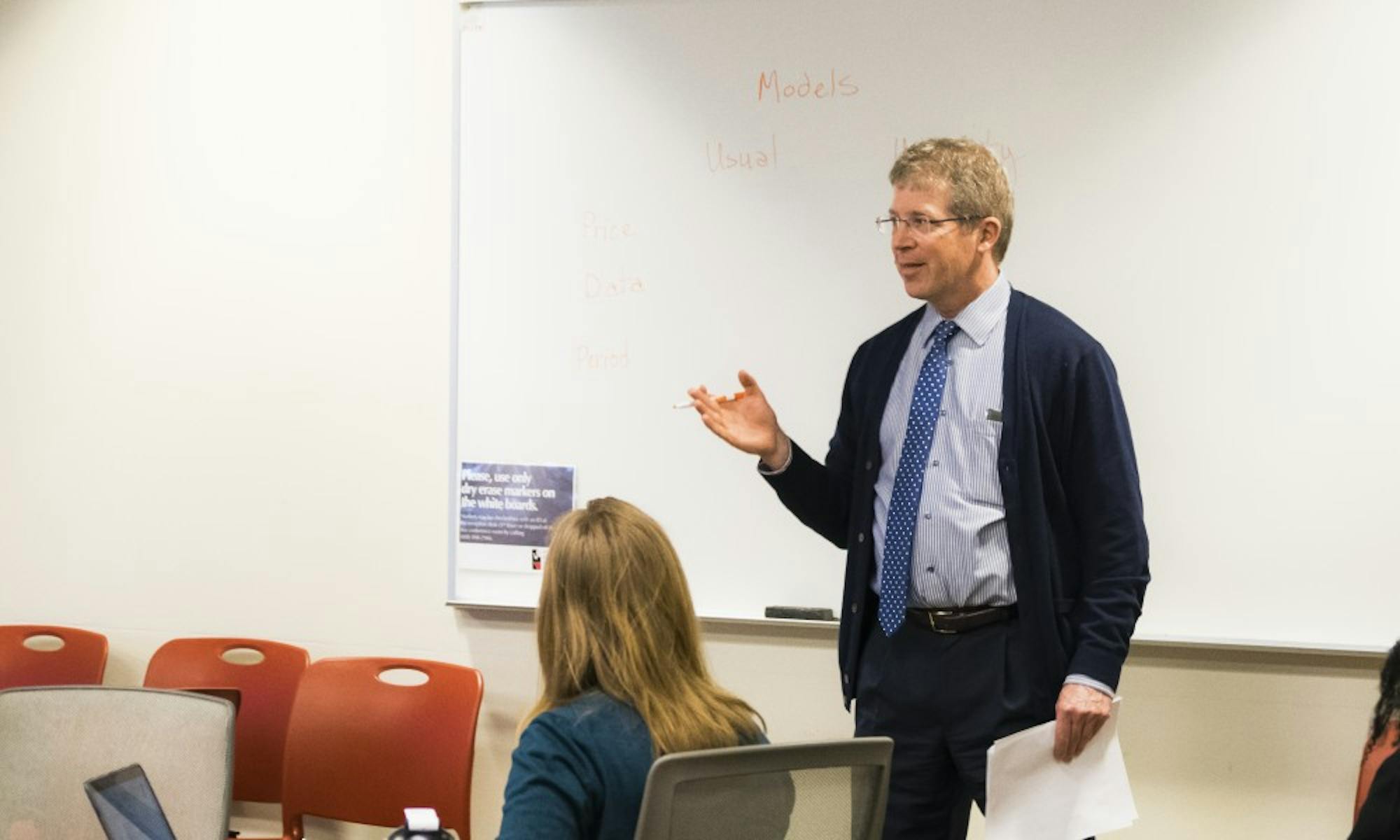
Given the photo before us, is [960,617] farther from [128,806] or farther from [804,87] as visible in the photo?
[804,87]

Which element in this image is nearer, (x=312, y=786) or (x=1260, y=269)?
(x=1260, y=269)

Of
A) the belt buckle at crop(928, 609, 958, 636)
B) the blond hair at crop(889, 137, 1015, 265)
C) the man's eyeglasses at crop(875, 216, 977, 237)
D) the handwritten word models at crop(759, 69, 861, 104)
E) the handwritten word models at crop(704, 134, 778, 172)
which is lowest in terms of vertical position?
the belt buckle at crop(928, 609, 958, 636)

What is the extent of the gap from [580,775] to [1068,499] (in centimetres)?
109

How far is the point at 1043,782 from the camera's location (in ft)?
7.72

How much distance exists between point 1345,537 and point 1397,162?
30.4 inches

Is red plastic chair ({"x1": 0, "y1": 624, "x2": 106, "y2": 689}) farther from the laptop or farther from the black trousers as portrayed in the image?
the black trousers

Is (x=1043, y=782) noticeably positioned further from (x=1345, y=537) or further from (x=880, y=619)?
(x=1345, y=537)

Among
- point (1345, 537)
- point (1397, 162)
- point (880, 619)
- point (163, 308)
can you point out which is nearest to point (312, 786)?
point (163, 308)

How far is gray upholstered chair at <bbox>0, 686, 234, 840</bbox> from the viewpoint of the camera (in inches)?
92.9

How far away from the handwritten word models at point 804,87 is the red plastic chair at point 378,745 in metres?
1.50

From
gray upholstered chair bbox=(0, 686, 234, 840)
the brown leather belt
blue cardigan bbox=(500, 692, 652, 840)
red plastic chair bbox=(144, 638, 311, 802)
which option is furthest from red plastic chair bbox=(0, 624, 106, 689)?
blue cardigan bbox=(500, 692, 652, 840)

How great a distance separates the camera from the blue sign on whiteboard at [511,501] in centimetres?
350

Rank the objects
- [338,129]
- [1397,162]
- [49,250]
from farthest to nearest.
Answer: [49,250]
[338,129]
[1397,162]

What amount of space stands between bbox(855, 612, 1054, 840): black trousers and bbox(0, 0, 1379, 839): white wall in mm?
904
